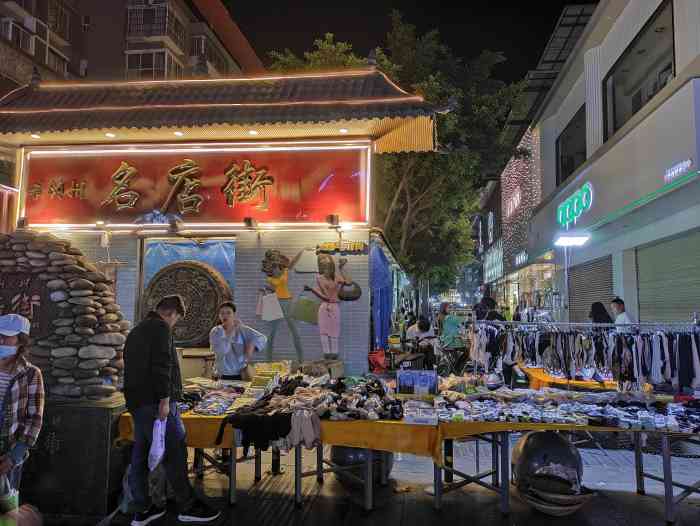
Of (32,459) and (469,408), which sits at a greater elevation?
(469,408)

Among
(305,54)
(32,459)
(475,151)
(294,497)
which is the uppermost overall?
(305,54)

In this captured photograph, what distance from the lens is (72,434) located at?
5578 millimetres

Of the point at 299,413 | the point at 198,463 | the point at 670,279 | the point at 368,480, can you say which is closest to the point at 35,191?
the point at 198,463

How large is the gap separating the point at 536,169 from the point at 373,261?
56.3ft

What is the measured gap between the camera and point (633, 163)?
11.7m

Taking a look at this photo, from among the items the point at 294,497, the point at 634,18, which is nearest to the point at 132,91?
the point at 294,497

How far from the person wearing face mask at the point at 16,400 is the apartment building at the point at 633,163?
919cm

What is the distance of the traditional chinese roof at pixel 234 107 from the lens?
905 cm

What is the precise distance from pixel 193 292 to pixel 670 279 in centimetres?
1065

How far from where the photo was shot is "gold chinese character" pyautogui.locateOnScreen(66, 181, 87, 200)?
1078cm

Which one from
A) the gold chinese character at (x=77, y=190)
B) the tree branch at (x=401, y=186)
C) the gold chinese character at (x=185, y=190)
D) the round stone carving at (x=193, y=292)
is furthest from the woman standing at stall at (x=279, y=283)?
the tree branch at (x=401, y=186)

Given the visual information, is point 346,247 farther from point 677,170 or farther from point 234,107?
point 677,170

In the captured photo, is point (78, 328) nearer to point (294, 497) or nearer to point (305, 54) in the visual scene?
point (294, 497)

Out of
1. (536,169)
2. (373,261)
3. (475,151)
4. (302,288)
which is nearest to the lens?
(302,288)
